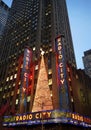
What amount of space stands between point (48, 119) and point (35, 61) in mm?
29317

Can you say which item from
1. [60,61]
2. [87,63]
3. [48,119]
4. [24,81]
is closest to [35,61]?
[24,81]

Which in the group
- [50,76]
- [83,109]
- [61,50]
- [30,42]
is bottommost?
[83,109]

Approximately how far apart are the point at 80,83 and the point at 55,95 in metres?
15.2

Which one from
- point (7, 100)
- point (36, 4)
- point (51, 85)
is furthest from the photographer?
point (36, 4)

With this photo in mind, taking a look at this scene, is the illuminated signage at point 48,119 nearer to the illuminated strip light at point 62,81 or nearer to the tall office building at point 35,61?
the tall office building at point 35,61

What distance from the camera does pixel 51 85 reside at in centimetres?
4756

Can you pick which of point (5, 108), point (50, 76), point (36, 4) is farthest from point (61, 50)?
point (36, 4)

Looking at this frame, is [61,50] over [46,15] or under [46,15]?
under

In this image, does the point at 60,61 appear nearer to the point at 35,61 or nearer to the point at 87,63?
the point at 35,61

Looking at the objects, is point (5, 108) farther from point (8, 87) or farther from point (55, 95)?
point (55, 95)

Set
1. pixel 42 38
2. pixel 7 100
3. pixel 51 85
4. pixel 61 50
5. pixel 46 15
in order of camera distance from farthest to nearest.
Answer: pixel 46 15 → pixel 42 38 → pixel 7 100 → pixel 51 85 → pixel 61 50

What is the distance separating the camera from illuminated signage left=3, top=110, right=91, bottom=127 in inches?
1236

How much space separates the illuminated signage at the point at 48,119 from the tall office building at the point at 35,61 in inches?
9.1

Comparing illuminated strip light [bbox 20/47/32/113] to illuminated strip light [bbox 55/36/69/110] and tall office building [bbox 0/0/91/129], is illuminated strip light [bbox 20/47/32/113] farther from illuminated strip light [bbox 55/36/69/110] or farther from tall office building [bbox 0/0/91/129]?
illuminated strip light [bbox 55/36/69/110]
